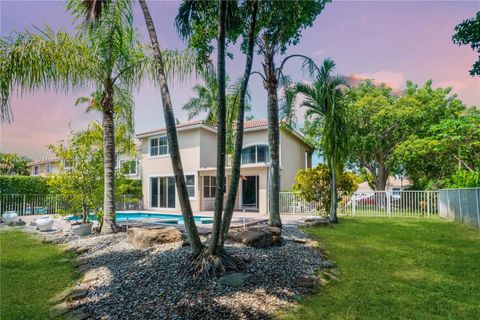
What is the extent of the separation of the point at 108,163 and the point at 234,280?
23.9 feet

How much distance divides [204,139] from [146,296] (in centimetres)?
1807

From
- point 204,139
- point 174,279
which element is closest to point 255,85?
point 174,279

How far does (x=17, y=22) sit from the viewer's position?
8.88 metres

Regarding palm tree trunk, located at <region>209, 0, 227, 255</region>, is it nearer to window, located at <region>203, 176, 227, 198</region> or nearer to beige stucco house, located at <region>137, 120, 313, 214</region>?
beige stucco house, located at <region>137, 120, 313, 214</region>

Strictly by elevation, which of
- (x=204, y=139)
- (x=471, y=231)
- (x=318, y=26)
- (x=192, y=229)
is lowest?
(x=471, y=231)

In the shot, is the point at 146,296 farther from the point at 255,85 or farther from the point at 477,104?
the point at 477,104

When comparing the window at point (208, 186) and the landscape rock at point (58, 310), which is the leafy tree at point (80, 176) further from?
the window at point (208, 186)

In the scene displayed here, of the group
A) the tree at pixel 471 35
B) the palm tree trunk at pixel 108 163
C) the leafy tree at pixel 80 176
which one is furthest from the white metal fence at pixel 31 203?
the tree at pixel 471 35

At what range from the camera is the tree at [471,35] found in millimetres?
7828

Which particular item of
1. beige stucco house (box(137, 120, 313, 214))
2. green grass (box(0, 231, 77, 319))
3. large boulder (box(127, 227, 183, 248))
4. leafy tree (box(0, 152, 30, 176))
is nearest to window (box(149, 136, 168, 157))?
beige stucco house (box(137, 120, 313, 214))

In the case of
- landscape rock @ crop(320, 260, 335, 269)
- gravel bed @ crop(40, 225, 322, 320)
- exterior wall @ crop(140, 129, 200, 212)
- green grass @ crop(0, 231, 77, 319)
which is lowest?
green grass @ crop(0, 231, 77, 319)

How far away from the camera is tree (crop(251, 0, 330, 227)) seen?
28.9 feet

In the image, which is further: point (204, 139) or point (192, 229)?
point (204, 139)

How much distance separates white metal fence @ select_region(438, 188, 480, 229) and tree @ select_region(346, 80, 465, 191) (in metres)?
9.01
